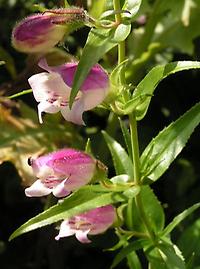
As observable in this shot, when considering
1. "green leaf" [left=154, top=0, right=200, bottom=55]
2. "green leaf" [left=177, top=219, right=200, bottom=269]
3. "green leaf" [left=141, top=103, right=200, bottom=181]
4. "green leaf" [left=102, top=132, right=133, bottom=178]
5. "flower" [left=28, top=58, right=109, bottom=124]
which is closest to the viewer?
"flower" [left=28, top=58, right=109, bottom=124]

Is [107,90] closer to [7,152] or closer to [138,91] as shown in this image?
[138,91]

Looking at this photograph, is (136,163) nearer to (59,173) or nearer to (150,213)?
(59,173)

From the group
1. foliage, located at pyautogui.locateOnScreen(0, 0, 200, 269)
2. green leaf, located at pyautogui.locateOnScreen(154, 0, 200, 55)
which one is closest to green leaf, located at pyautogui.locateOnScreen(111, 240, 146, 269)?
foliage, located at pyautogui.locateOnScreen(0, 0, 200, 269)

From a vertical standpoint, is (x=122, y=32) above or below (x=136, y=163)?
above

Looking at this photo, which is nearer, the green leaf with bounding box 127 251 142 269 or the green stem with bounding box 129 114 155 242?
the green stem with bounding box 129 114 155 242

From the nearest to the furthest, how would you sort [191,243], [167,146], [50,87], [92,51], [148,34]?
[92,51], [50,87], [167,146], [191,243], [148,34]

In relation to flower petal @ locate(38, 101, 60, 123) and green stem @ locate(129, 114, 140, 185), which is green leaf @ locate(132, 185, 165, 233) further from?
flower petal @ locate(38, 101, 60, 123)

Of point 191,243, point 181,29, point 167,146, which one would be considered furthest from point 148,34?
point 167,146
